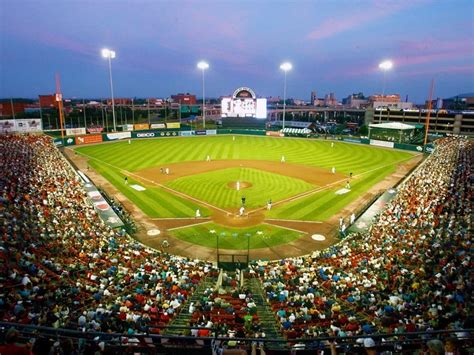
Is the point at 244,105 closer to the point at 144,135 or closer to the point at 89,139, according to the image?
the point at 144,135

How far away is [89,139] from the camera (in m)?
68.0

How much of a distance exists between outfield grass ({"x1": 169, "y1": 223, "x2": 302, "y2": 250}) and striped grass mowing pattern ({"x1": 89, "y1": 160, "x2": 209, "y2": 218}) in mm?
3124

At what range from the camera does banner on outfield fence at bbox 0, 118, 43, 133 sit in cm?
6144

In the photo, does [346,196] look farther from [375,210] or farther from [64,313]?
[64,313]

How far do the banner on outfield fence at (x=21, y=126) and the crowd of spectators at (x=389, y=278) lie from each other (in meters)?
63.5

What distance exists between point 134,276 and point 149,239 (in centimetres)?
850

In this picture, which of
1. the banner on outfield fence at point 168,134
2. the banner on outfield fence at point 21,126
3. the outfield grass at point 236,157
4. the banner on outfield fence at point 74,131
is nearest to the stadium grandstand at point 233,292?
the outfield grass at point 236,157

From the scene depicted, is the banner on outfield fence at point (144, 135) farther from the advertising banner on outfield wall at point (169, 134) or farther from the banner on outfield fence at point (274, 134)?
the banner on outfield fence at point (274, 134)

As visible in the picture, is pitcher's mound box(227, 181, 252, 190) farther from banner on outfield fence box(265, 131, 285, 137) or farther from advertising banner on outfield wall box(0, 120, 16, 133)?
advertising banner on outfield wall box(0, 120, 16, 133)

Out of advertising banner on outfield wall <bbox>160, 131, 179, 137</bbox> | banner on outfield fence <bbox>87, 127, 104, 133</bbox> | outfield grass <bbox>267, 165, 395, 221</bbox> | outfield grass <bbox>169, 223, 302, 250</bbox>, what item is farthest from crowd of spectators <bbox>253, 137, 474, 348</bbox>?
banner on outfield fence <bbox>87, 127, 104, 133</bbox>

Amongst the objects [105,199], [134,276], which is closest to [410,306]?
→ [134,276]

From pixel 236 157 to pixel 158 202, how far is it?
24.6 meters

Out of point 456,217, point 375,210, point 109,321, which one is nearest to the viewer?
point 109,321

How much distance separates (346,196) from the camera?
110 ft
